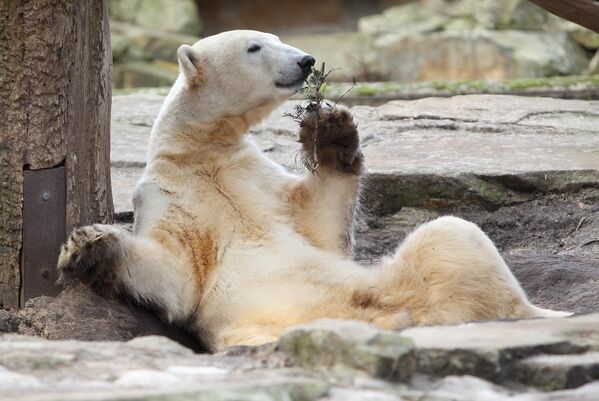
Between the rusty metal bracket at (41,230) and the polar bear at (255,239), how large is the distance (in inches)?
12.2

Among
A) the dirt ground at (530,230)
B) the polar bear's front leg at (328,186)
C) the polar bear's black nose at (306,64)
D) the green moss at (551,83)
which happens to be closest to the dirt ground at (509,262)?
the dirt ground at (530,230)

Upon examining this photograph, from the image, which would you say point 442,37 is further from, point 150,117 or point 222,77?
point 222,77

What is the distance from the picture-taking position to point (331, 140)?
16.8 ft

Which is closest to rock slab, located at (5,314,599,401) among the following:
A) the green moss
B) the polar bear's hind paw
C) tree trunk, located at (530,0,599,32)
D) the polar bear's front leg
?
the polar bear's hind paw

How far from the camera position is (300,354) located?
11.0 feet

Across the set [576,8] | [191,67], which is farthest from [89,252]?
[576,8]

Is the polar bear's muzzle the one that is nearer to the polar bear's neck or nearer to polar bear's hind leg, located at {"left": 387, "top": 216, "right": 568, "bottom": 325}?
the polar bear's neck

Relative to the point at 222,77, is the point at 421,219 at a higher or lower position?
lower

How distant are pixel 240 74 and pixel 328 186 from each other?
27.4 inches

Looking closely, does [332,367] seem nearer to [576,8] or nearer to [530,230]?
[576,8]

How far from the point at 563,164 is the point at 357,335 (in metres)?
4.18

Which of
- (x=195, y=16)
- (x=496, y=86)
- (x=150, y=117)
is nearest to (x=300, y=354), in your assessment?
(x=150, y=117)

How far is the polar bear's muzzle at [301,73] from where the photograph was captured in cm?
524

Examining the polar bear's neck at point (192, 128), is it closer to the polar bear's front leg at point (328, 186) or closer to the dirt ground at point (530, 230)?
the polar bear's front leg at point (328, 186)
